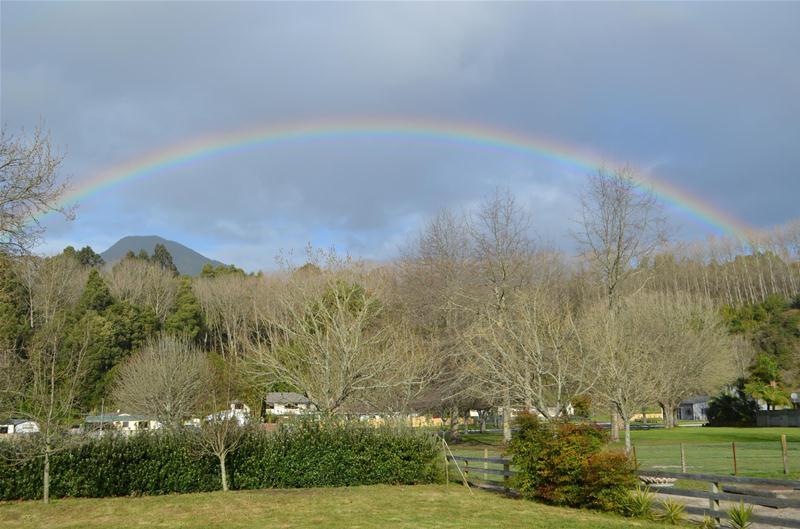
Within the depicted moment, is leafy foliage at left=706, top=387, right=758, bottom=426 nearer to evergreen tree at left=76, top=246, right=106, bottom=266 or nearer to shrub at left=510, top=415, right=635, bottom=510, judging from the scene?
shrub at left=510, top=415, right=635, bottom=510

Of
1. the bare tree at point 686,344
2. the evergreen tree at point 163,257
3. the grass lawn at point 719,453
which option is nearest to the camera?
the grass lawn at point 719,453

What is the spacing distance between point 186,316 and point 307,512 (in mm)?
56759

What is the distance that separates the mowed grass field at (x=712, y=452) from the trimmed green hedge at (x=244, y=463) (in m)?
2.57

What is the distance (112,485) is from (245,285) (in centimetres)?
5994

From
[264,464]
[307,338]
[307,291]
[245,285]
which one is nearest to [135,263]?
[245,285]

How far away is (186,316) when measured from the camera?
6900 centimetres

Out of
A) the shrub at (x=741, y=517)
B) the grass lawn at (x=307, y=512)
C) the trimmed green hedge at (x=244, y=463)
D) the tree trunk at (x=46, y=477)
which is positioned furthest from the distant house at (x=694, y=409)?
the tree trunk at (x=46, y=477)

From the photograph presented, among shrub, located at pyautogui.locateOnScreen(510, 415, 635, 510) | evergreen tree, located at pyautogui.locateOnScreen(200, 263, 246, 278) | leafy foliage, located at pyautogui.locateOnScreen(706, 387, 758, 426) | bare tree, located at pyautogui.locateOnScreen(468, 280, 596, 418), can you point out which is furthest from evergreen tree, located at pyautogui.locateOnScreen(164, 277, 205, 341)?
shrub, located at pyautogui.locateOnScreen(510, 415, 635, 510)

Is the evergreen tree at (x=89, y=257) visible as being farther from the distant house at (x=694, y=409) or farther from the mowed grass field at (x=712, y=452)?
the distant house at (x=694, y=409)

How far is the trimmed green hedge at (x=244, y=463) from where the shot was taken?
58.9 feet

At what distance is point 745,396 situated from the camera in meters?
58.1

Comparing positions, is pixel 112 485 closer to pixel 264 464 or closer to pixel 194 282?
pixel 264 464

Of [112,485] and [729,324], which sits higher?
[729,324]

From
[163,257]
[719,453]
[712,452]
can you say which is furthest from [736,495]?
[163,257]
